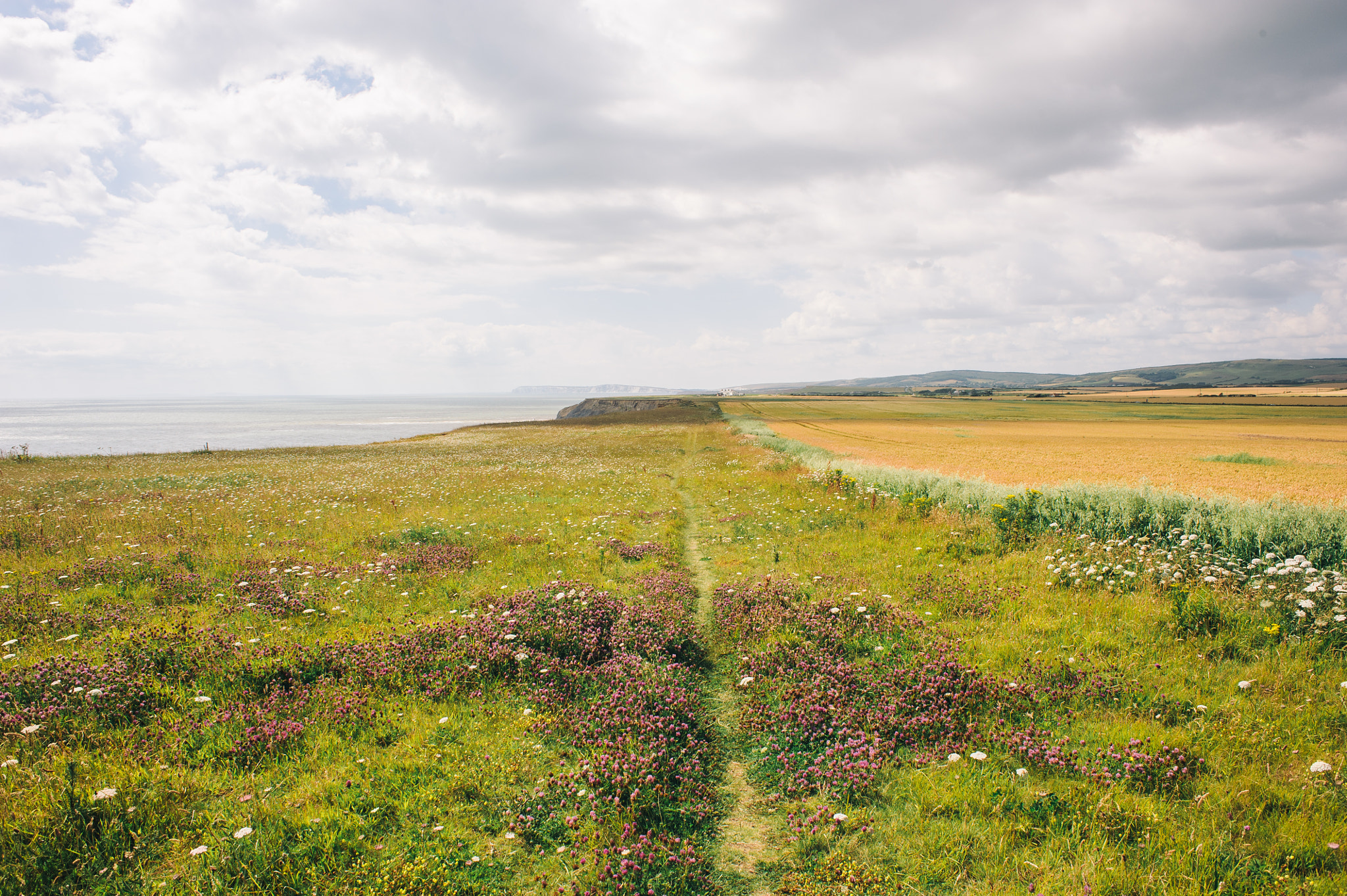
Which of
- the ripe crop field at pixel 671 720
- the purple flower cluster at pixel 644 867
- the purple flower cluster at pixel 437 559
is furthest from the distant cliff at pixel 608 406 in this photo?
the purple flower cluster at pixel 644 867

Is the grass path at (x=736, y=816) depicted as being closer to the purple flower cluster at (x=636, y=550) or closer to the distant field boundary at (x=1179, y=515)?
the purple flower cluster at (x=636, y=550)

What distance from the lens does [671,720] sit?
664 cm

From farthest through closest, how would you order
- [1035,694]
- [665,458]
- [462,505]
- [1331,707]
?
[665,458], [462,505], [1035,694], [1331,707]

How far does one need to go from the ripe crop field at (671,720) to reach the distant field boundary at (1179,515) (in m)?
0.81

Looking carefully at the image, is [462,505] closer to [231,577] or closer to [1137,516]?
[231,577]

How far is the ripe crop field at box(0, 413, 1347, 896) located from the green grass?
110 feet

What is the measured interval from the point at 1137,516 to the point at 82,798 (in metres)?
17.5

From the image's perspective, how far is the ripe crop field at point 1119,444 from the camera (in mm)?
26391

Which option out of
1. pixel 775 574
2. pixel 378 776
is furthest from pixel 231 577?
pixel 775 574

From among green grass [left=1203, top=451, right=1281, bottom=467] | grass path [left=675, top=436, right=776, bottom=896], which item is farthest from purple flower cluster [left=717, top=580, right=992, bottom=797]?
green grass [left=1203, top=451, right=1281, bottom=467]

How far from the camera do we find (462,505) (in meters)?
20.2

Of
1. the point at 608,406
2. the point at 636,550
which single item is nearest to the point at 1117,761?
the point at 636,550

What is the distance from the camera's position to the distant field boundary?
10297mm

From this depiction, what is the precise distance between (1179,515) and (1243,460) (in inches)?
1360
